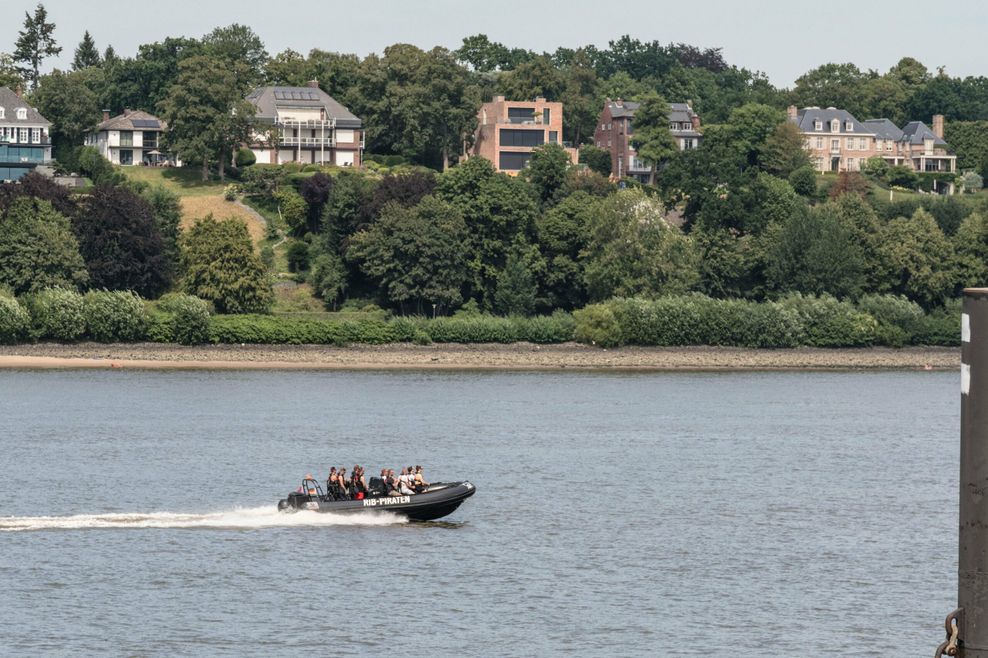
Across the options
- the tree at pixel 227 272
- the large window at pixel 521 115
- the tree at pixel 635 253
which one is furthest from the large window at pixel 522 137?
the tree at pixel 227 272

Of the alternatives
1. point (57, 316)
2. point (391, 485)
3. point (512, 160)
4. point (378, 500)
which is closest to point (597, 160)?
point (512, 160)

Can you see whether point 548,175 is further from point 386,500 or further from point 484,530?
point 386,500

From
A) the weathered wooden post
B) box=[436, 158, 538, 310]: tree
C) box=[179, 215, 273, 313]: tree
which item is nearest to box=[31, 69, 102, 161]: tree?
box=[179, 215, 273, 313]: tree

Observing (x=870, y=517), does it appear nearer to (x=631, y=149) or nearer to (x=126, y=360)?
(x=126, y=360)

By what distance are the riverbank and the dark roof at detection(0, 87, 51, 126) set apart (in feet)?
195

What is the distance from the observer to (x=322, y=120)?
178 metres

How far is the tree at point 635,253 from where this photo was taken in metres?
133

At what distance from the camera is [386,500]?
188 feet

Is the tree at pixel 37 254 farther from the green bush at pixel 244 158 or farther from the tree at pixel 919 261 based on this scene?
the tree at pixel 919 261

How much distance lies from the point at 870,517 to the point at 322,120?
123839 mm

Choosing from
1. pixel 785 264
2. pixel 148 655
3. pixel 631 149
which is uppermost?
pixel 631 149

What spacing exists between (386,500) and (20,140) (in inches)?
5019

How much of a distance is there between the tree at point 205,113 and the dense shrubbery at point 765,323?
168 feet

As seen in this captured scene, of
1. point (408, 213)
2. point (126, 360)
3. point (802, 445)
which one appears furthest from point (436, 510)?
point (408, 213)
